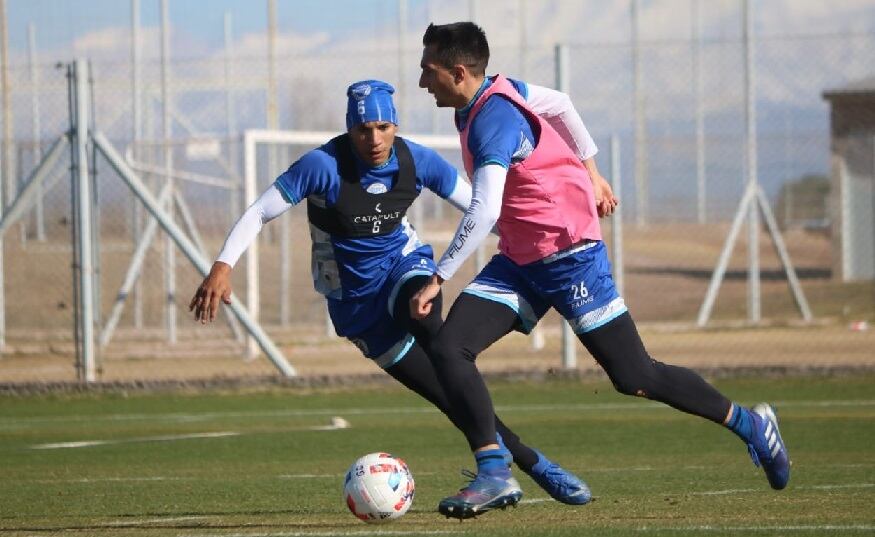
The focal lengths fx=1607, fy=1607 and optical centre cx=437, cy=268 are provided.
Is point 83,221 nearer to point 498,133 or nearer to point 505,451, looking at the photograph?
point 505,451

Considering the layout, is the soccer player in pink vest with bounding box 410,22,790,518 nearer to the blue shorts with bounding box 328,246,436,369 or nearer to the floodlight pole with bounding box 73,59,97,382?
the blue shorts with bounding box 328,246,436,369

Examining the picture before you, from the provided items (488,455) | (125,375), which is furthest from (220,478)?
(125,375)

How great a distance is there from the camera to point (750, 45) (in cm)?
1886

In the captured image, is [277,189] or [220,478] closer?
[277,189]

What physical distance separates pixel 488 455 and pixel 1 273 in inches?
523

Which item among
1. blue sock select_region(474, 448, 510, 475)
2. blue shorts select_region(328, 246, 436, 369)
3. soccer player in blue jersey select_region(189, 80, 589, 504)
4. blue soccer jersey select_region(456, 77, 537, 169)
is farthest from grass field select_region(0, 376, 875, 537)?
blue soccer jersey select_region(456, 77, 537, 169)

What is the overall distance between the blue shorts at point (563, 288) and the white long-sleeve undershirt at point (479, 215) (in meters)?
0.43

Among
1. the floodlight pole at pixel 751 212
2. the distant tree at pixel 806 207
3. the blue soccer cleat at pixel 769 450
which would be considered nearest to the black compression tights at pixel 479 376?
the blue soccer cleat at pixel 769 450

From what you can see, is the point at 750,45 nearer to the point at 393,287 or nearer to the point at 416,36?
the point at 416,36

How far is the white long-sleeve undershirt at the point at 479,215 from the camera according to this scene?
6.96 m

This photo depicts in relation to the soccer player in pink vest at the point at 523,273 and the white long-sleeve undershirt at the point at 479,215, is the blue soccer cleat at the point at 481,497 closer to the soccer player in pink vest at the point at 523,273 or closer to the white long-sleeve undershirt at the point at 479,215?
the soccer player in pink vest at the point at 523,273

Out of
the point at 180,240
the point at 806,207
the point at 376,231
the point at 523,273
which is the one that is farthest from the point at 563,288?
the point at 806,207

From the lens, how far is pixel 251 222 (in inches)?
299

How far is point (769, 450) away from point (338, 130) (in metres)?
16.3
